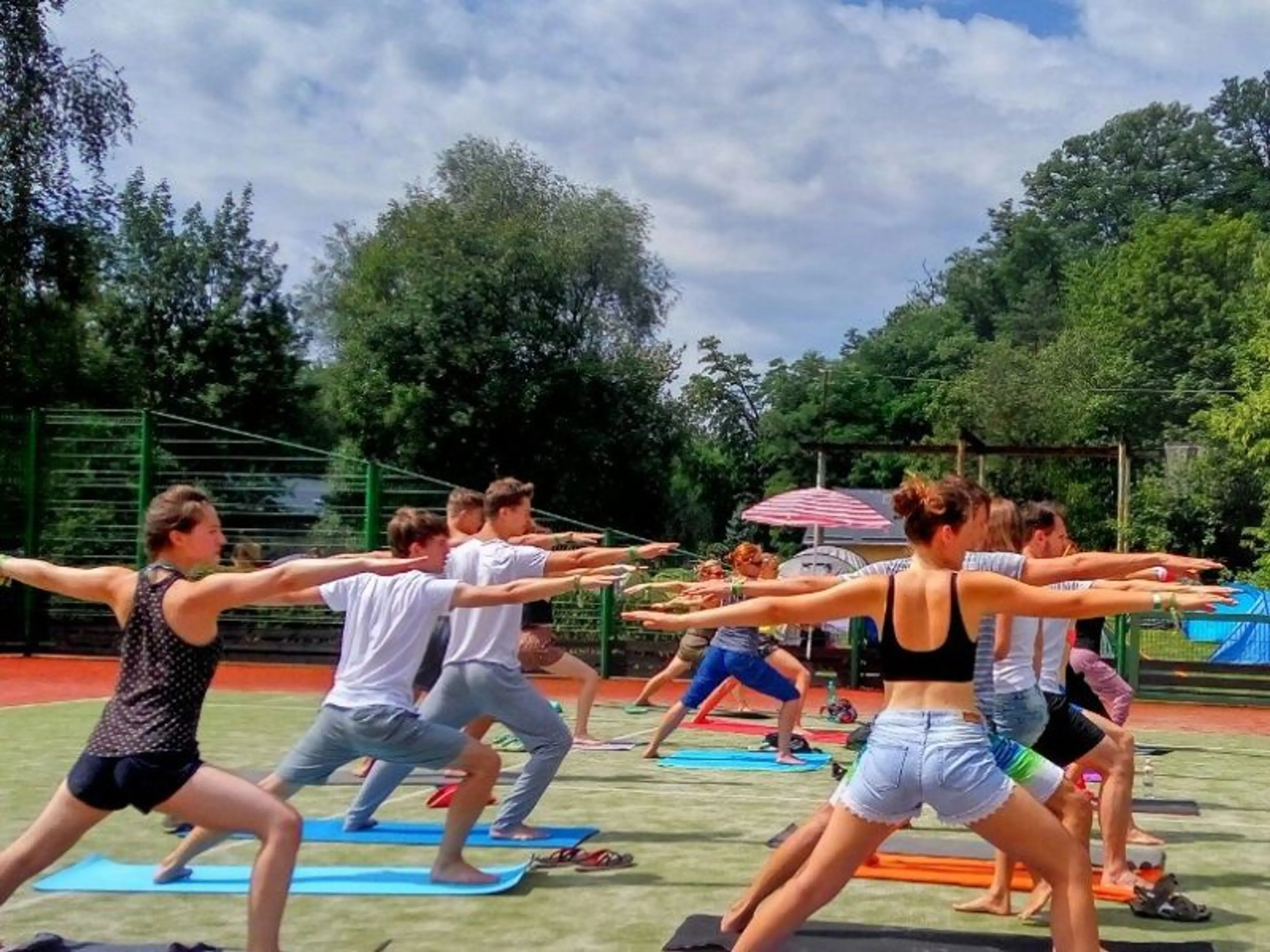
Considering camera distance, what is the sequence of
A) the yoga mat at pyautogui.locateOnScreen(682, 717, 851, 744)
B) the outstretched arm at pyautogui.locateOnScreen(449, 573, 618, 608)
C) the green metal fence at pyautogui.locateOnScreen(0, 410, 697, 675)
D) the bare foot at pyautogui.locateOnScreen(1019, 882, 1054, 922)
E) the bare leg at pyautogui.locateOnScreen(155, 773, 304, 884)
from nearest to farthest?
the outstretched arm at pyautogui.locateOnScreen(449, 573, 618, 608) < the bare foot at pyautogui.locateOnScreen(1019, 882, 1054, 922) < the bare leg at pyautogui.locateOnScreen(155, 773, 304, 884) < the yoga mat at pyautogui.locateOnScreen(682, 717, 851, 744) < the green metal fence at pyautogui.locateOnScreen(0, 410, 697, 675)

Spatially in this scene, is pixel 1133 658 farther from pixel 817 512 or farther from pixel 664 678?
pixel 664 678

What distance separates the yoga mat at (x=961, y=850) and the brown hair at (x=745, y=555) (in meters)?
3.82

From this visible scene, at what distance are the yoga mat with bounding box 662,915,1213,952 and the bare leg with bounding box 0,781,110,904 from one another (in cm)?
230

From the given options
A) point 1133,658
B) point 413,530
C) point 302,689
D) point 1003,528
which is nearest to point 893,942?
point 1003,528

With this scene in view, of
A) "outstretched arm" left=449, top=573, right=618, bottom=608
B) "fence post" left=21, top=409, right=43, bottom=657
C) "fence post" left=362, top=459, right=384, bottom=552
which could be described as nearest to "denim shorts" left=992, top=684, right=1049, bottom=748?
"outstretched arm" left=449, top=573, right=618, bottom=608

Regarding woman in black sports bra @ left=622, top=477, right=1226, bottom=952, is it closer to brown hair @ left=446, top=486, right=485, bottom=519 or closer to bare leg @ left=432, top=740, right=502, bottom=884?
bare leg @ left=432, top=740, right=502, bottom=884

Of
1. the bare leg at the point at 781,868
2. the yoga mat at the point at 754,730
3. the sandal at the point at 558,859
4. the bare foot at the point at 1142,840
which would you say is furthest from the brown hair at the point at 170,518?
the yoga mat at the point at 754,730

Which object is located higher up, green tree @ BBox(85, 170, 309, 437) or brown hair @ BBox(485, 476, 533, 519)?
green tree @ BBox(85, 170, 309, 437)

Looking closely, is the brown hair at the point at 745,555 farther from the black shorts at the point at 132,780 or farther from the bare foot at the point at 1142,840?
the black shorts at the point at 132,780

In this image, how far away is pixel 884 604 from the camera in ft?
17.1

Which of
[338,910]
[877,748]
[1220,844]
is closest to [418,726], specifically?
[338,910]

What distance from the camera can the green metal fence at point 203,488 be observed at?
897 inches

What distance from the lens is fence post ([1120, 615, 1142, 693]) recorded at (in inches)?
804

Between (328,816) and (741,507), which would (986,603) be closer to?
(328,816)
